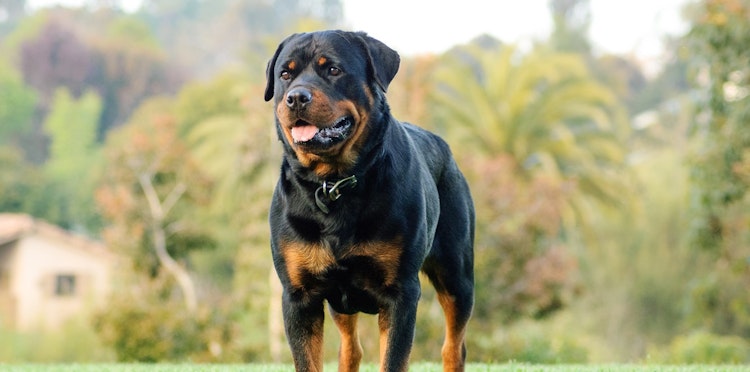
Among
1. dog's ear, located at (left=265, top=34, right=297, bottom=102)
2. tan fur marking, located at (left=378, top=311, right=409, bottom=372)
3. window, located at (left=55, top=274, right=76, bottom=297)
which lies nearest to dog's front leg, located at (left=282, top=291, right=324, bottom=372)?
tan fur marking, located at (left=378, top=311, right=409, bottom=372)

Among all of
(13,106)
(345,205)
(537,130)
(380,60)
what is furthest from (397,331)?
(13,106)

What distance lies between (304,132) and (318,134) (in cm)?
8

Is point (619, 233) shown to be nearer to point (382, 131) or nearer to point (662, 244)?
point (662, 244)

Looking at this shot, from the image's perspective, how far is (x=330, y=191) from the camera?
6242 mm

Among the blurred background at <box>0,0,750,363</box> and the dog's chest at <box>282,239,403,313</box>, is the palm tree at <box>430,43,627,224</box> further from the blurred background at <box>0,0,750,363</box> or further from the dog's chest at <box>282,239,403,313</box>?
the dog's chest at <box>282,239,403,313</box>

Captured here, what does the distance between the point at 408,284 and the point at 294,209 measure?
753 millimetres

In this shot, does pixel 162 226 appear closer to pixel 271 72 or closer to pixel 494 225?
pixel 494 225

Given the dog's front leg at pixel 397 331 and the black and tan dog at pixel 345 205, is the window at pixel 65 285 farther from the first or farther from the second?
the dog's front leg at pixel 397 331

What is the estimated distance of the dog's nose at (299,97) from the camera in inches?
233

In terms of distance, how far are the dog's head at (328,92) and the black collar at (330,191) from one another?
2.8 inches

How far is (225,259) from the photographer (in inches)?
1671

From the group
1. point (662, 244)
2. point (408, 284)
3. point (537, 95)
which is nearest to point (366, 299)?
point (408, 284)

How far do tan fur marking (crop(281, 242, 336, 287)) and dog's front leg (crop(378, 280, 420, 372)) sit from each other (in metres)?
0.42

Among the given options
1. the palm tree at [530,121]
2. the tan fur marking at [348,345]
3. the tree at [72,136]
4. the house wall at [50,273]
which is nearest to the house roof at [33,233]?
the house wall at [50,273]
